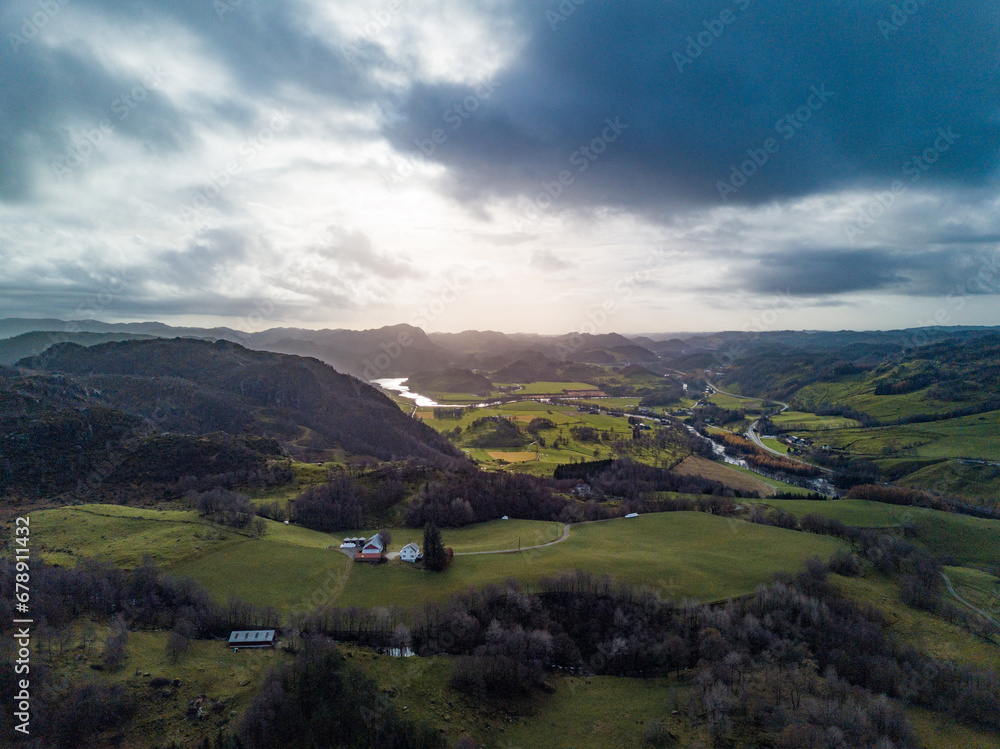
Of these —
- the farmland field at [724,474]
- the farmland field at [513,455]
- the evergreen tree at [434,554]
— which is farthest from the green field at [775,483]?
the evergreen tree at [434,554]

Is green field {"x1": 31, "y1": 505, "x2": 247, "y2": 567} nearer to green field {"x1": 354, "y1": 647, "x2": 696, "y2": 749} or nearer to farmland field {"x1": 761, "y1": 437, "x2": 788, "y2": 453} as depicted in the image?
green field {"x1": 354, "y1": 647, "x2": 696, "y2": 749}

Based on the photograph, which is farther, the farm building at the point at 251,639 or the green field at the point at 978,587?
the green field at the point at 978,587

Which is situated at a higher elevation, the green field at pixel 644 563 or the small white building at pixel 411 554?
the small white building at pixel 411 554

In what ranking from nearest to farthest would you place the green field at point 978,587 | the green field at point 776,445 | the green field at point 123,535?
the green field at point 123,535 → the green field at point 978,587 → the green field at point 776,445

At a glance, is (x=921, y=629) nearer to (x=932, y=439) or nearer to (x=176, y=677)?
(x=176, y=677)

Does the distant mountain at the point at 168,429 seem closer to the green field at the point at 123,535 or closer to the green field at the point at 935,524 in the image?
the green field at the point at 123,535

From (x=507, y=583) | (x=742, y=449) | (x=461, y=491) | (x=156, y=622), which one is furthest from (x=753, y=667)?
(x=742, y=449)

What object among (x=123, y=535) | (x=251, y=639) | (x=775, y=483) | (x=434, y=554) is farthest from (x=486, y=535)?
(x=775, y=483)

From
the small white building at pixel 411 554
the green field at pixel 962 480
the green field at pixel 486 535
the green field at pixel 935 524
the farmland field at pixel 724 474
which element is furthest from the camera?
the farmland field at pixel 724 474
